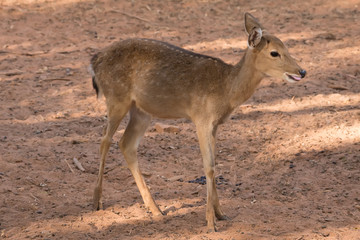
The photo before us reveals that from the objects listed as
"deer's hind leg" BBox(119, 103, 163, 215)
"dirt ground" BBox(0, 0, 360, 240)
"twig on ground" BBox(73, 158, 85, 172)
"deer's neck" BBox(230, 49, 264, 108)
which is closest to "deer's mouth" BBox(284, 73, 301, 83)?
"deer's neck" BBox(230, 49, 264, 108)

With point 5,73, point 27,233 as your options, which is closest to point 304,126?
point 27,233

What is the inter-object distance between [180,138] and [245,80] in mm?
3070

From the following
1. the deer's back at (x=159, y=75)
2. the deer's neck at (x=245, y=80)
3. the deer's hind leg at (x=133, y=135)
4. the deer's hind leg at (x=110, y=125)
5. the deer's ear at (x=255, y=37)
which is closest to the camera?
the deer's ear at (x=255, y=37)

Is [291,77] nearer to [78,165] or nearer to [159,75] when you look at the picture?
[159,75]

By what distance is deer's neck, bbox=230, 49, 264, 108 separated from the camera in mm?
6391

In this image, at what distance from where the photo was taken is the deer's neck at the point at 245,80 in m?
6.39

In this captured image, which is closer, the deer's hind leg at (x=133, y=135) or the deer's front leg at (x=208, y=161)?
the deer's front leg at (x=208, y=161)

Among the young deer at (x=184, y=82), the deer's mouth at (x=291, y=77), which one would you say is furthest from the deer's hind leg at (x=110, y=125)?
the deer's mouth at (x=291, y=77)

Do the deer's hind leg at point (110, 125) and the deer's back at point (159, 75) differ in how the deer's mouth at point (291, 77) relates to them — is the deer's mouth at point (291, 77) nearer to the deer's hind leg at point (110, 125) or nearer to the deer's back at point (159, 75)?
the deer's back at point (159, 75)

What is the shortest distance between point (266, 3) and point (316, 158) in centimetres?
852

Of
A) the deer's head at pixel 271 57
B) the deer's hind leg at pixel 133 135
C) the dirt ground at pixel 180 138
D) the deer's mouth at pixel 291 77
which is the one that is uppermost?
the deer's head at pixel 271 57

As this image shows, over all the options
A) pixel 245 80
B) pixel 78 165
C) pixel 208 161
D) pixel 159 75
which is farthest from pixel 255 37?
pixel 78 165

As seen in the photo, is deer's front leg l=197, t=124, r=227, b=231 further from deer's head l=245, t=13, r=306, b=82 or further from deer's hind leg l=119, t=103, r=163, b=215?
deer's hind leg l=119, t=103, r=163, b=215

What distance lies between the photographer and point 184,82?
6.57 metres
